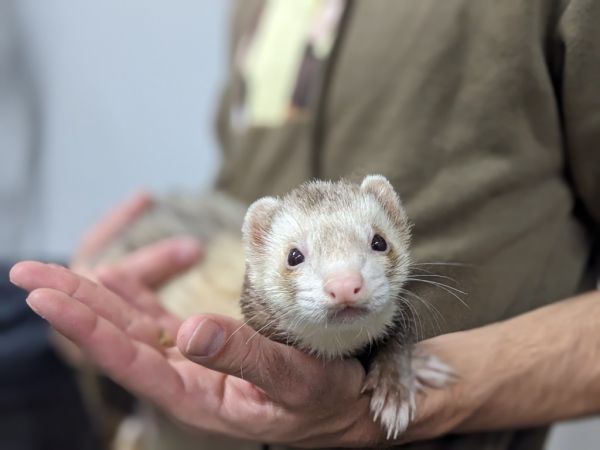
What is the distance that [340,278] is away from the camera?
0.48 meters

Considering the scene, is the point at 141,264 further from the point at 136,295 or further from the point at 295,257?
the point at 295,257

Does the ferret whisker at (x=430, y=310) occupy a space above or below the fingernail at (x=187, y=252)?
below

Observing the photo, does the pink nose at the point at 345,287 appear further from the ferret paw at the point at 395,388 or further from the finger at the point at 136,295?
the finger at the point at 136,295

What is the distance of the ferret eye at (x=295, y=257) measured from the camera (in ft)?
1.73

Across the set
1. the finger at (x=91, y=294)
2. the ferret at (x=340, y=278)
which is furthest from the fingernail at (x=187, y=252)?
the ferret at (x=340, y=278)

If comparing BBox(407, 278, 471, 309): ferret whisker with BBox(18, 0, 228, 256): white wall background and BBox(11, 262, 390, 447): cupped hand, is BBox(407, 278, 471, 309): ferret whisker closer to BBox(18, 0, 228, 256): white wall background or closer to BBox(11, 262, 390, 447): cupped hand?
BBox(11, 262, 390, 447): cupped hand

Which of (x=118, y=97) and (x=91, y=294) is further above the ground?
(x=118, y=97)

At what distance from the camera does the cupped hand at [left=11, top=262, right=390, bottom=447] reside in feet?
1.71

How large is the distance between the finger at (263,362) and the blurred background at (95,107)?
130cm

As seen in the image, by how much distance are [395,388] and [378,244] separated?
14 centimetres

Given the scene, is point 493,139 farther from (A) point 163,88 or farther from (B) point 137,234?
(A) point 163,88

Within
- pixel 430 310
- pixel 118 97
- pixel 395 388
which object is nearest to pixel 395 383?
pixel 395 388

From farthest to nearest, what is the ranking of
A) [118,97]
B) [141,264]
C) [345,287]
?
[118,97]
[141,264]
[345,287]

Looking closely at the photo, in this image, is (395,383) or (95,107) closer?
(395,383)
